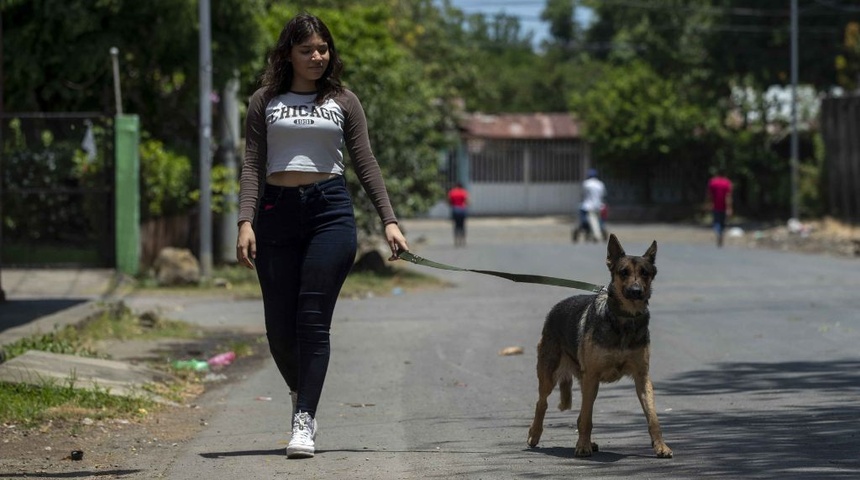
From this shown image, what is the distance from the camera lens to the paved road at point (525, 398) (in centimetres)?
653

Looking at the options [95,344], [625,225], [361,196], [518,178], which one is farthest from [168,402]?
[518,178]

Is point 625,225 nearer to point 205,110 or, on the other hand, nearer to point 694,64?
point 694,64

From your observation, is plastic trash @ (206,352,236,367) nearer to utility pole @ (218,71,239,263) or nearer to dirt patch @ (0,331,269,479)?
dirt patch @ (0,331,269,479)

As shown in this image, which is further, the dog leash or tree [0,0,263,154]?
tree [0,0,263,154]

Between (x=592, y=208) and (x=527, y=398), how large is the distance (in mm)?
23746

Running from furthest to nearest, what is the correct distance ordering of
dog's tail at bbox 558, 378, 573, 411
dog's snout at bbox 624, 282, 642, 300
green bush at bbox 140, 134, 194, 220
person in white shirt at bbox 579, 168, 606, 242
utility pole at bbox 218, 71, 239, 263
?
person in white shirt at bbox 579, 168, 606, 242, utility pole at bbox 218, 71, 239, 263, green bush at bbox 140, 134, 194, 220, dog's tail at bbox 558, 378, 573, 411, dog's snout at bbox 624, 282, 642, 300

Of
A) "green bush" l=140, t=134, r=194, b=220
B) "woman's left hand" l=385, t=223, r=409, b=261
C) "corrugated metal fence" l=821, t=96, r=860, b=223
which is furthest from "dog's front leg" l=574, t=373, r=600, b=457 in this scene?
"corrugated metal fence" l=821, t=96, r=860, b=223

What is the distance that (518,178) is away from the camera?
5100 centimetres

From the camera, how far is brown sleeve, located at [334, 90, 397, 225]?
6777 mm

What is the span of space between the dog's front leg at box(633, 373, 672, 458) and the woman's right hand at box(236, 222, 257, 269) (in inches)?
76.5

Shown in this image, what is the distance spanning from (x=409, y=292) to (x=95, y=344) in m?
7.84

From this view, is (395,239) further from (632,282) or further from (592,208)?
(592,208)

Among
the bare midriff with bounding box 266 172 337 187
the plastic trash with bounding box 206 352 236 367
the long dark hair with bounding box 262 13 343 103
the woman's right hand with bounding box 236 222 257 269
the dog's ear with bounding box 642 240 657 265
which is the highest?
the long dark hair with bounding box 262 13 343 103

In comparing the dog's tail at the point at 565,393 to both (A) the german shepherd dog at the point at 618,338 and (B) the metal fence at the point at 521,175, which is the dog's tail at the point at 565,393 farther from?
(B) the metal fence at the point at 521,175
